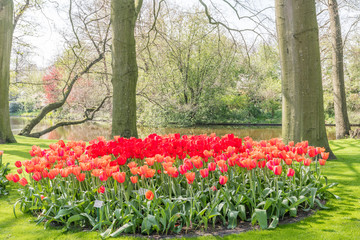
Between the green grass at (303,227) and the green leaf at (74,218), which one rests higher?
the green leaf at (74,218)

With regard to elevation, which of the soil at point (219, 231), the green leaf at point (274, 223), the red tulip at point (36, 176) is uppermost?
the red tulip at point (36, 176)

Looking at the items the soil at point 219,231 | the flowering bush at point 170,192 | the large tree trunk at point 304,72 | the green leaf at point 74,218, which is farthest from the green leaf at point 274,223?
the large tree trunk at point 304,72

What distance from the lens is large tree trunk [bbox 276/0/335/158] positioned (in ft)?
17.7

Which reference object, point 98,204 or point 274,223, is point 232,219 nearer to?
point 274,223

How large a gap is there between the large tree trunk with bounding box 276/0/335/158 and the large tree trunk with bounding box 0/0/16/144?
8.29 m

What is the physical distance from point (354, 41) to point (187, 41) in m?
10.3

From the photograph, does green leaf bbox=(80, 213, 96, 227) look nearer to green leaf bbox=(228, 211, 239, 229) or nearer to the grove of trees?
green leaf bbox=(228, 211, 239, 229)

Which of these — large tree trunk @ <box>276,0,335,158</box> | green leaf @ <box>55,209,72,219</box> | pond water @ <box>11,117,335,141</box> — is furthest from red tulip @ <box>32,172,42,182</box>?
pond water @ <box>11,117,335,141</box>

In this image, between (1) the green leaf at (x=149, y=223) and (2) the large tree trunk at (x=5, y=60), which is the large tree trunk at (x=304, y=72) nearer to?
(1) the green leaf at (x=149, y=223)

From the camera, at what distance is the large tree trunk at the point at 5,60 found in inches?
379

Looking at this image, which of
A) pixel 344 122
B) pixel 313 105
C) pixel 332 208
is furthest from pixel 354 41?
pixel 332 208

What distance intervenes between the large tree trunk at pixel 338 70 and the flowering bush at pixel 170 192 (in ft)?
31.4

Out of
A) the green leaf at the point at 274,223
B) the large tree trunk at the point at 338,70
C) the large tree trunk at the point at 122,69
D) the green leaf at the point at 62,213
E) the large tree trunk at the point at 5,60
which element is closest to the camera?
the green leaf at the point at 274,223

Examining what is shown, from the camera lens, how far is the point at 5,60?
9.88m
